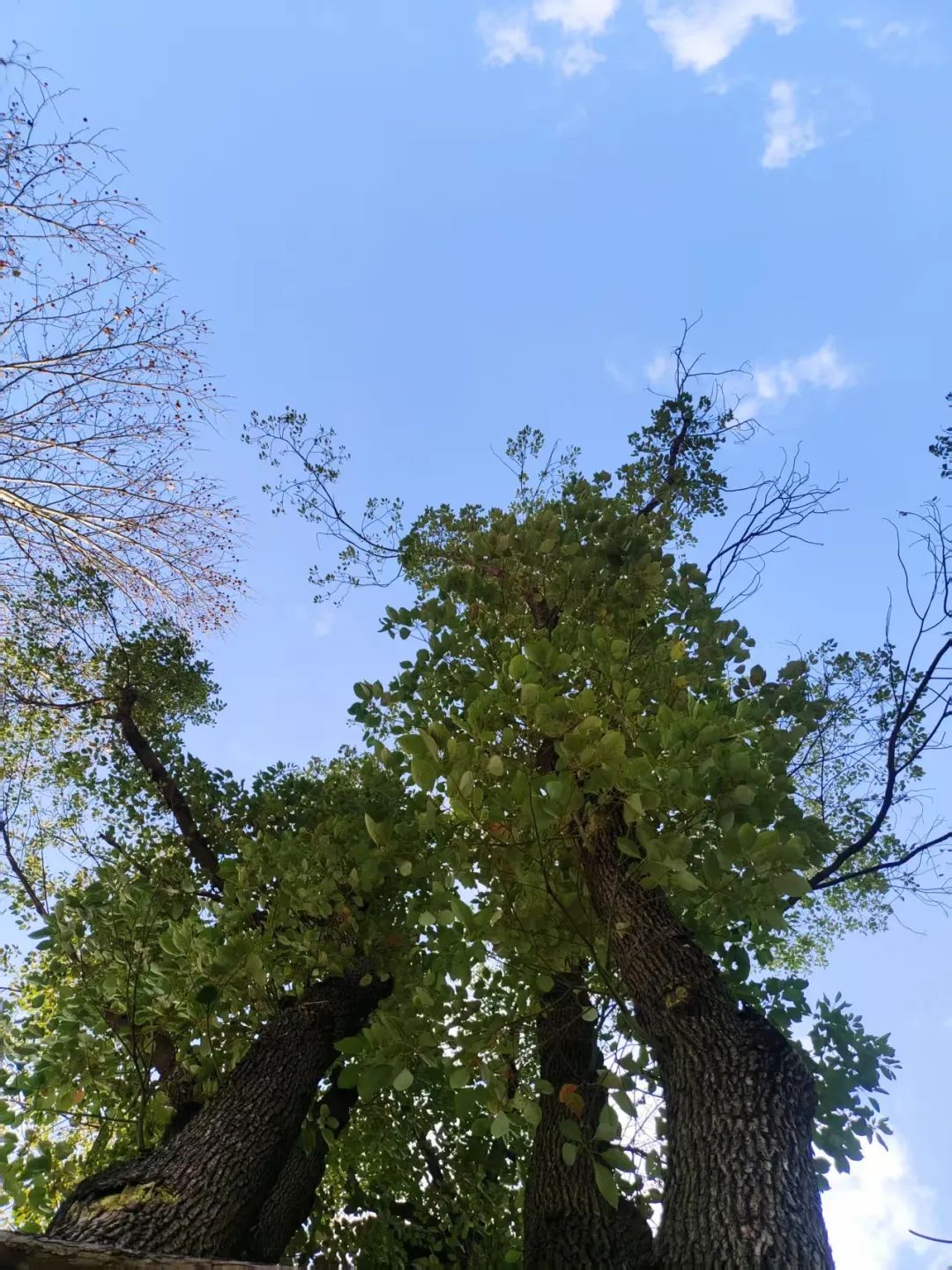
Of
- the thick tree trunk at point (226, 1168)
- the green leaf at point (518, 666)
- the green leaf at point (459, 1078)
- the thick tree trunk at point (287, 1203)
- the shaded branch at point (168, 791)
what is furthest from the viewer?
the shaded branch at point (168, 791)

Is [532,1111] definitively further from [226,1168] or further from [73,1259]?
[226,1168]

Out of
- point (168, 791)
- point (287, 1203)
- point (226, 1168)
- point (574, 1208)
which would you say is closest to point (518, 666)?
point (574, 1208)

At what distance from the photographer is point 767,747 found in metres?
3.12

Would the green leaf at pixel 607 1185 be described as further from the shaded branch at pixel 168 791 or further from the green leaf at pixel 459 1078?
the shaded branch at pixel 168 791

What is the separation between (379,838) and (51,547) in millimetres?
3045

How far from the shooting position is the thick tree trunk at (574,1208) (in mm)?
3160

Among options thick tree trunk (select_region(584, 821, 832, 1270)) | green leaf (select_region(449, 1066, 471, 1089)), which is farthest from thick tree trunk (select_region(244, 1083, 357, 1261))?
thick tree trunk (select_region(584, 821, 832, 1270))

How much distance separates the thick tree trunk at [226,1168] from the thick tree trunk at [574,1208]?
1221mm

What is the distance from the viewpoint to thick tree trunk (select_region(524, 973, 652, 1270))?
3160 mm

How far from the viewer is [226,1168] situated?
3295 millimetres

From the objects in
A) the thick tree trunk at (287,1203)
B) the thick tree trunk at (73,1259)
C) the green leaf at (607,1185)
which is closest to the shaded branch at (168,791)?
the thick tree trunk at (287,1203)

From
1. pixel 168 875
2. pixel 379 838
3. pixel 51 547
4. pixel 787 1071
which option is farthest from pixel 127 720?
pixel 787 1071

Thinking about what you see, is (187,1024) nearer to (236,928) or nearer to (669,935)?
(236,928)

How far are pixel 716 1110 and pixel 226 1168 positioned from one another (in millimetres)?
2153
